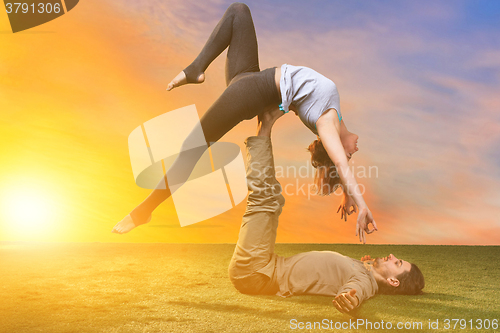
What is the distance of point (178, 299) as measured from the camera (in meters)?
1.95

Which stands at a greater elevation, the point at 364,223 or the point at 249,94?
the point at 249,94

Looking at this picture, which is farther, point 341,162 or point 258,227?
point 258,227

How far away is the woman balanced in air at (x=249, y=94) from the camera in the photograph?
2049 mm

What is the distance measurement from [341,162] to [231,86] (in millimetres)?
816

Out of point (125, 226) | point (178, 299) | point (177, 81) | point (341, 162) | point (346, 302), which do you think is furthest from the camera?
point (125, 226)

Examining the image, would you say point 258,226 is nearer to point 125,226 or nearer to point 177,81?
point 125,226

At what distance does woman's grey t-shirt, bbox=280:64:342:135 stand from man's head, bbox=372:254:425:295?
942 mm

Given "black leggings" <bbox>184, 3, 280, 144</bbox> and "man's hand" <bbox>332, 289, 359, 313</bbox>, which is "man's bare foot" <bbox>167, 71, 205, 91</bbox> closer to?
"black leggings" <bbox>184, 3, 280, 144</bbox>

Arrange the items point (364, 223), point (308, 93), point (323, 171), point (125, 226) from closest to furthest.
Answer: point (364, 223)
point (308, 93)
point (125, 226)
point (323, 171)

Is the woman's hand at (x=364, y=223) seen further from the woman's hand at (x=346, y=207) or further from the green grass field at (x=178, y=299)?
the woman's hand at (x=346, y=207)

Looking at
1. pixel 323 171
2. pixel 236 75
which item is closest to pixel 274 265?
pixel 323 171

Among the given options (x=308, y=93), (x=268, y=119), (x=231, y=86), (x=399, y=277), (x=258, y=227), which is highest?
(x=231, y=86)

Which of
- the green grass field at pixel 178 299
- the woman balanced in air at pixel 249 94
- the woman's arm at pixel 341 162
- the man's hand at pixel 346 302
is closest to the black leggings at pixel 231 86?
the woman balanced in air at pixel 249 94

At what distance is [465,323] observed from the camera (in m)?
1.62
